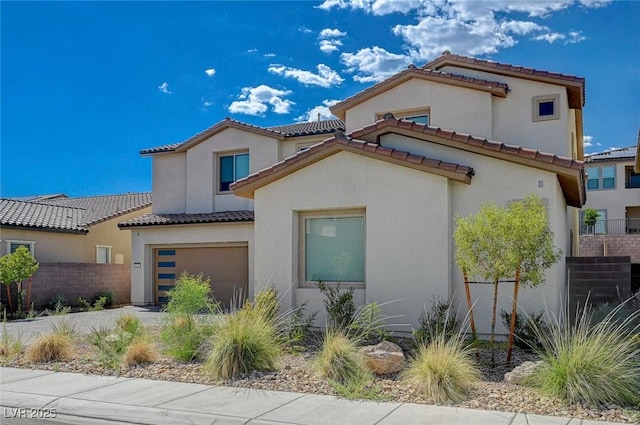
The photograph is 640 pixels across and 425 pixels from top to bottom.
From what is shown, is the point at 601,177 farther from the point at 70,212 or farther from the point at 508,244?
the point at 508,244

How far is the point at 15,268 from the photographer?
20.1 m

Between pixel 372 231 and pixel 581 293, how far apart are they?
640cm

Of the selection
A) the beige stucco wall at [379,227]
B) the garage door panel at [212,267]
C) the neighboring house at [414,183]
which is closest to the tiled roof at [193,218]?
the garage door panel at [212,267]

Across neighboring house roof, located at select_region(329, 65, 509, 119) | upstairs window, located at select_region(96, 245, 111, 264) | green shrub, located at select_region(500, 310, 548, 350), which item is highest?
neighboring house roof, located at select_region(329, 65, 509, 119)

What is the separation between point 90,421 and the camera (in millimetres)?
7754

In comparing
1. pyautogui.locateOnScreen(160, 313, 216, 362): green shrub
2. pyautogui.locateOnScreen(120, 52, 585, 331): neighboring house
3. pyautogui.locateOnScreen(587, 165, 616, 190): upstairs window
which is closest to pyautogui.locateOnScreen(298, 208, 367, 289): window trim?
pyautogui.locateOnScreen(120, 52, 585, 331): neighboring house

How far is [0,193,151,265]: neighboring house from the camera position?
23.2 meters

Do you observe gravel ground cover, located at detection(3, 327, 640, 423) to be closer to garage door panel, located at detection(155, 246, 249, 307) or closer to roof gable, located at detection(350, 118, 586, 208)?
roof gable, located at detection(350, 118, 586, 208)

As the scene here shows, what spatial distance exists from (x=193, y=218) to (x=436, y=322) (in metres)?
13.0

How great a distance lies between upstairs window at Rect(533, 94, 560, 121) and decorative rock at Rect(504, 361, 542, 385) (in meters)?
9.96

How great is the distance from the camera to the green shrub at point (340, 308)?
1216cm

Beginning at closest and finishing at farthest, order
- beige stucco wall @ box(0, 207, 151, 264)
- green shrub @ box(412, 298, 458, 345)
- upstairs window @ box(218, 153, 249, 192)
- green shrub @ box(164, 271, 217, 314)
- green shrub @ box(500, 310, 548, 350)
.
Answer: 1. green shrub @ box(500, 310, 548, 350)
2. green shrub @ box(412, 298, 458, 345)
3. green shrub @ box(164, 271, 217, 314)
4. upstairs window @ box(218, 153, 249, 192)
5. beige stucco wall @ box(0, 207, 151, 264)

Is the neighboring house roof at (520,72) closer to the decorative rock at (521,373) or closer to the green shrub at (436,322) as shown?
the green shrub at (436,322)

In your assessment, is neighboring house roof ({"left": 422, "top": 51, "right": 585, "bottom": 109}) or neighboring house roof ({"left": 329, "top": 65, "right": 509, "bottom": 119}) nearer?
neighboring house roof ({"left": 422, "top": 51, "right": 585, "bottom": 109})
